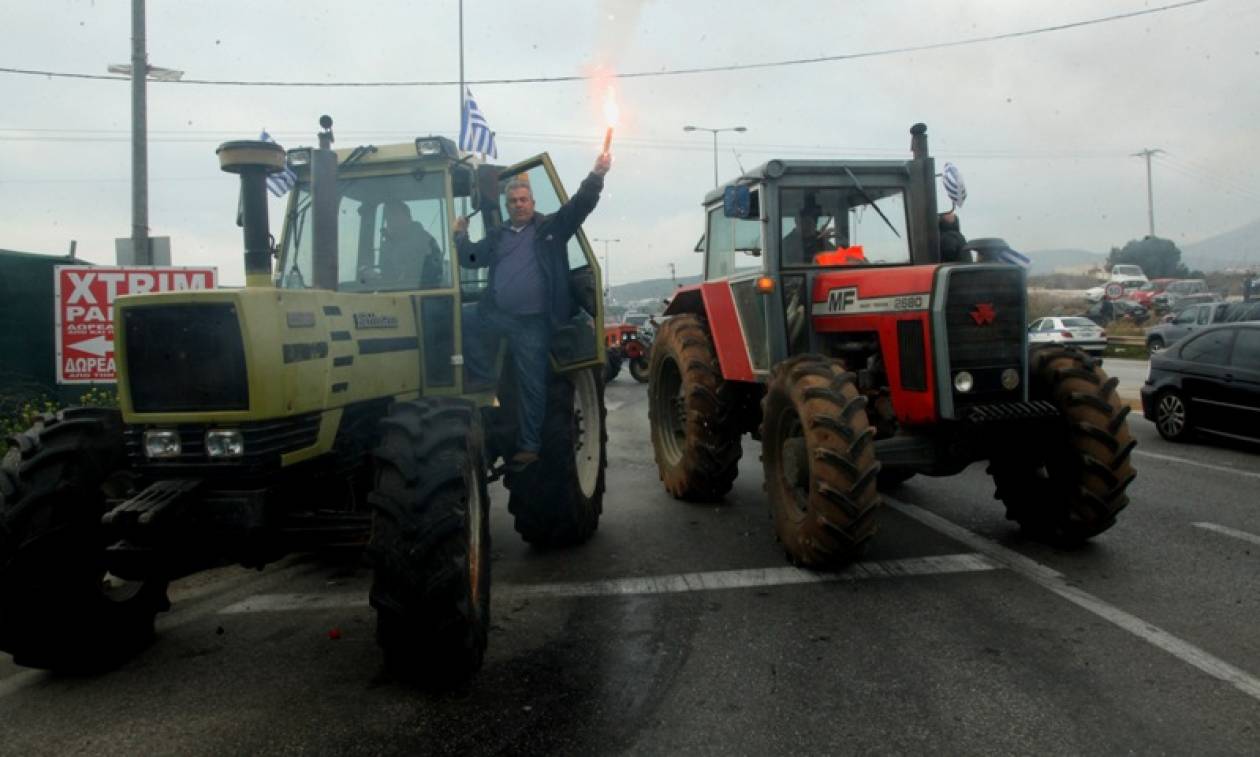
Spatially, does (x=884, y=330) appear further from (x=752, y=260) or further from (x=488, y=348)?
(x=488, y=348)

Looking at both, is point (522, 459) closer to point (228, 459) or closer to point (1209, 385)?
point (228, 459)

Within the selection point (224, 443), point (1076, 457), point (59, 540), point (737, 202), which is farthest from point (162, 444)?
point (1076, 457)

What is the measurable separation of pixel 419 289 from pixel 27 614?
2.52 metres

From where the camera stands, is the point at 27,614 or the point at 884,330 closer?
the point at 27,614

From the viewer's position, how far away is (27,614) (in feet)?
13.4

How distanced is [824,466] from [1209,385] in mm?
7672

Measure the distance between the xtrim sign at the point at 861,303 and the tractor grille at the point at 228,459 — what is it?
3815mm

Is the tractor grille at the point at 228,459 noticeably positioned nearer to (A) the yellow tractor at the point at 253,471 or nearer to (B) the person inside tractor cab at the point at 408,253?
(A) the yellow tractor at the point at 253,471

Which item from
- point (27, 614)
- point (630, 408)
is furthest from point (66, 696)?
point (630, 408)

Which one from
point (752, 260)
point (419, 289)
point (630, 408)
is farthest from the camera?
point (630, 408)

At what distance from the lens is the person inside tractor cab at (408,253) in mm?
5383

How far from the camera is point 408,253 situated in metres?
5.45

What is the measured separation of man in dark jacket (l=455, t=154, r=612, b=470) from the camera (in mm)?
5477

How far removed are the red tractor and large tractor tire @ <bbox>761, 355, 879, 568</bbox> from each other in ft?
0.04
